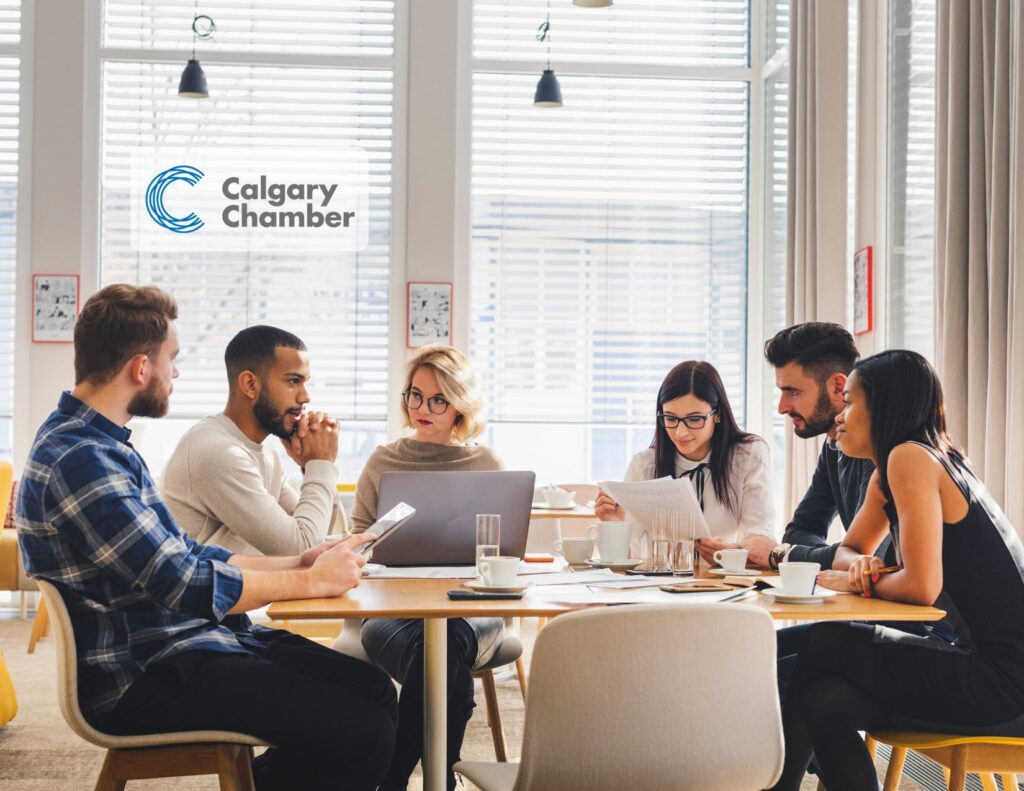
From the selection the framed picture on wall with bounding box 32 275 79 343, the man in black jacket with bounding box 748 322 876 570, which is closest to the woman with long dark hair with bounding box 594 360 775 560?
the man in black jacket with bounding box 748 322 876 570

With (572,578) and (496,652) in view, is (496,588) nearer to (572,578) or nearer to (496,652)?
(572,578)

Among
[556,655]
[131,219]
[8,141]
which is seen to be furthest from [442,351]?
[8,141]

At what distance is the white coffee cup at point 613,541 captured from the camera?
264 cm

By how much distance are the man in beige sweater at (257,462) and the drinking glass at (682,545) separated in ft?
2.93

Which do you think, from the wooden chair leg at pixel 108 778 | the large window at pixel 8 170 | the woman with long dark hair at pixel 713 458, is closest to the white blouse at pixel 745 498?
the woman with long dark hair at pixel 713 458

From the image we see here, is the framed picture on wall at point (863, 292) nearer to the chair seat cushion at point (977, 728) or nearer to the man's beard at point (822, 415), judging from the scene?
the man's beard at point (822, 415)

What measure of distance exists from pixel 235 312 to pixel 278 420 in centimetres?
405

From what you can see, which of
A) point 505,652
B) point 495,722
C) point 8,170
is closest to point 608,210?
point 8,170

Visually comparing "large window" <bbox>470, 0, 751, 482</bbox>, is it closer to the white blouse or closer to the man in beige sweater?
the white blouse

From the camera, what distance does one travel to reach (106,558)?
193 cm

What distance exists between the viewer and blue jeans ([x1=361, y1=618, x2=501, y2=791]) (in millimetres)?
2600

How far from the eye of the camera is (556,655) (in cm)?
164

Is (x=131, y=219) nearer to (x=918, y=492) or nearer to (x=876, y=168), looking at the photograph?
(x=876, y=168)

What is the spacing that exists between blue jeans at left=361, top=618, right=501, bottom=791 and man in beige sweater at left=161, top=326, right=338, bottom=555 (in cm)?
30
